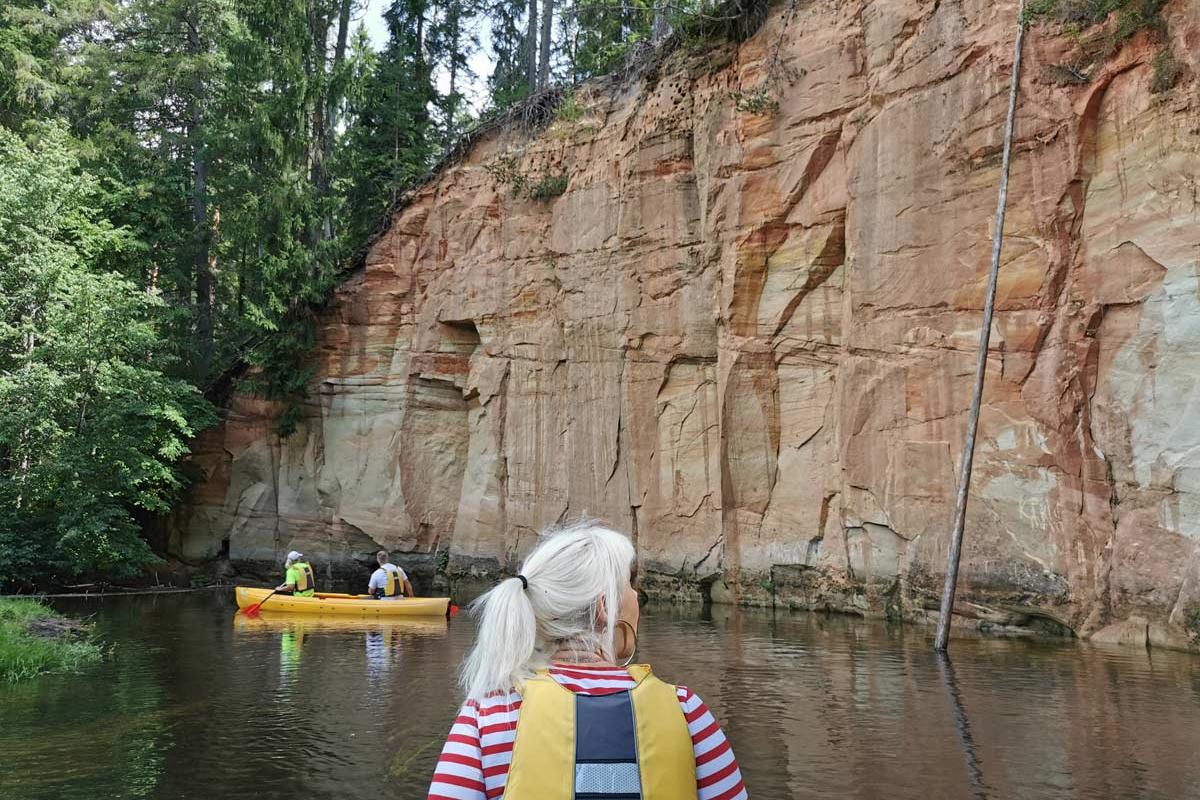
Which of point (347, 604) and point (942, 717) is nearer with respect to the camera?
point (942, 717)

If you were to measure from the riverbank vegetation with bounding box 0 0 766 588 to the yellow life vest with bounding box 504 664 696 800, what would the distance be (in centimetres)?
2050

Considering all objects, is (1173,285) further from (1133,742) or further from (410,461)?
(410,461)

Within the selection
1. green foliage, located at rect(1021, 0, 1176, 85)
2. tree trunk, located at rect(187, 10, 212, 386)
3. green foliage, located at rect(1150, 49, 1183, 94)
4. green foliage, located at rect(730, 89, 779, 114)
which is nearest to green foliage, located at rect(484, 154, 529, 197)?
green foliage, located at rect(730, 89, 779, 114)

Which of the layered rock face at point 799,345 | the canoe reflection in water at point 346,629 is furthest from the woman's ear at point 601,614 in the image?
the layered rock face at point 799,345

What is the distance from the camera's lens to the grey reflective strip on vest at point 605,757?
183 centimetres

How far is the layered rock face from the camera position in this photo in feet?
45.5

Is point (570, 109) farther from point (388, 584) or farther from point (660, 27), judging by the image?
point (388, 584)

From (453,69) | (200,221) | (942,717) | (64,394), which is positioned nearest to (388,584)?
(64,394)

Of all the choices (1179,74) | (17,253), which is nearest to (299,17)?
(17,253)

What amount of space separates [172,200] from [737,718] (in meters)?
27.1

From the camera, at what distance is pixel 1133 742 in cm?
791

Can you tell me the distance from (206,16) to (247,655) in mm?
24772

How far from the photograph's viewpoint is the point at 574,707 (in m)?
1.85

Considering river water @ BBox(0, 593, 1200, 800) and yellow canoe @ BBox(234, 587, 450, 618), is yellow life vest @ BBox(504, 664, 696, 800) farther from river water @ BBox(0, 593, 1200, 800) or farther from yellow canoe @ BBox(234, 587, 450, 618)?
yellow canoe @ BBox(234, 587, 450, 618)
